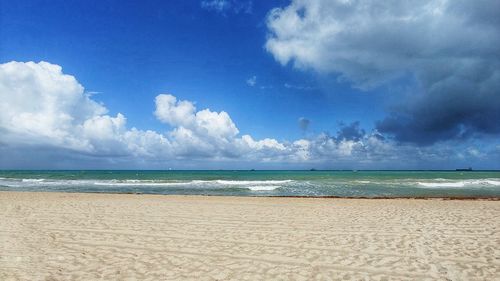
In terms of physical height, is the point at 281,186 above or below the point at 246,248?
below

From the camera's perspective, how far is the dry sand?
6.41 m

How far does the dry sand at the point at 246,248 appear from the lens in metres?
6.41

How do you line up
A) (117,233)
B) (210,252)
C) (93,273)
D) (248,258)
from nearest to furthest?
(93,273), (248,258), (210,252), (117,233)

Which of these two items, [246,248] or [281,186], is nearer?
[246,248]

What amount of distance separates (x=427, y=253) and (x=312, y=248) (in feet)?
8.77

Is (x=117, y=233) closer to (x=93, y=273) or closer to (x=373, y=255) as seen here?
(x=93, y=273)

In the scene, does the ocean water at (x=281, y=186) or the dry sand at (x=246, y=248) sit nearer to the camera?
the dry sand at (x=246, y=248)

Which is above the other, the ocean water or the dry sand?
the dry sand

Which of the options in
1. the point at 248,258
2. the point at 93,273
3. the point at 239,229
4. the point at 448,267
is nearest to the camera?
the point at 93,273

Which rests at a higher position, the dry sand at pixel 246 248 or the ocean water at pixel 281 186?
the dry sand at pixel 246 248

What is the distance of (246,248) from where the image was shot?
8227 mm

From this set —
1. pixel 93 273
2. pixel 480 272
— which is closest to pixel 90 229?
pixel 93 273

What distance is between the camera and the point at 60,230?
402 inches

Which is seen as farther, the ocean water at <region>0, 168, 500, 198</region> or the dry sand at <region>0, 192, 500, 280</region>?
the ocean water at <region>0, 168, 500, 198</region>
